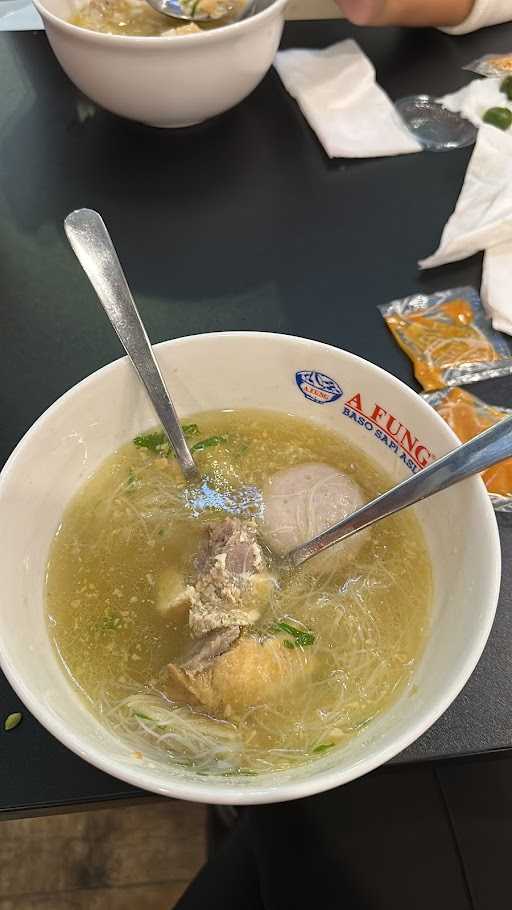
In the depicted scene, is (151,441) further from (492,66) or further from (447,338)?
(492,66)

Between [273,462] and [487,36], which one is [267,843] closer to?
[273,462]

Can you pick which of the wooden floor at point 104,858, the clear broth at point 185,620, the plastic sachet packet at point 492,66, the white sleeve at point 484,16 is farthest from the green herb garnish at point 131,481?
the white sleeve at point 484,16

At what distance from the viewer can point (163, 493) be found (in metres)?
0.90

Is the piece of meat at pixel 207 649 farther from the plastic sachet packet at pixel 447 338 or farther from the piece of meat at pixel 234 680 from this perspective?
the plastic sachet packet at pixel 447 338

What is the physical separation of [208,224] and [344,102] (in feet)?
1.52

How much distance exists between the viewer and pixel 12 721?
757mm

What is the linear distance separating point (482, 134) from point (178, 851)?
63.7 inches

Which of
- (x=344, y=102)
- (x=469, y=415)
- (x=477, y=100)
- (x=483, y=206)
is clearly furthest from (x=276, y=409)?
(x=477, y=100)

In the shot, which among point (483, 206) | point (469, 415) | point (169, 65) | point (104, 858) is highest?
point (169, 65)

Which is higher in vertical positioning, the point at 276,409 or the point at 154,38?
the point at 154,38

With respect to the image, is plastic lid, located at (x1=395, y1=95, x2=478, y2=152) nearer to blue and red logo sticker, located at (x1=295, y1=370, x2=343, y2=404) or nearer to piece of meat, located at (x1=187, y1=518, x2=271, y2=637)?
blue and red logo sticker, located at (x1=295, y1=370, x2=343, y2=404)

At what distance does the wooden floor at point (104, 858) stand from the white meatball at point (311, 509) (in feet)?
2.86

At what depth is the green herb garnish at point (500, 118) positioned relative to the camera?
1458 mm

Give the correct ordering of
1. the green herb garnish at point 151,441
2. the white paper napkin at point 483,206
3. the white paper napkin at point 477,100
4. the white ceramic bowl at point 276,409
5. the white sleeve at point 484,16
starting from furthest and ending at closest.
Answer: the white sleeve at point 484,16 < the white paper napkin at point 477,100 < the white paper napkin at point 483,206 < the green herb garnish at point 151,441 < the white ceramic bowl at point 276,409
